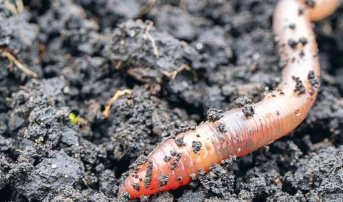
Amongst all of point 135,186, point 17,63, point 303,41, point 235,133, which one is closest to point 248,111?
point 235,133

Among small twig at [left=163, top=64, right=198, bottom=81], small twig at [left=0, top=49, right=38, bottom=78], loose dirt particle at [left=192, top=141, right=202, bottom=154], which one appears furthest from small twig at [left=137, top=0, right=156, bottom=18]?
loose dirt particle at [left=192, top=141, right=202, bottom=154]

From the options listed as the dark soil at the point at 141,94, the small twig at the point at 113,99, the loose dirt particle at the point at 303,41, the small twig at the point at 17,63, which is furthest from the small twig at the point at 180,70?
the small twig at the point at 17,63

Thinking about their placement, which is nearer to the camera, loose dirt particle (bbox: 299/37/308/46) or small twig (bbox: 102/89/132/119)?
small twig (bbox: 102/89/132/119)

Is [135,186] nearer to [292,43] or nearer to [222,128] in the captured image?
[222,128]

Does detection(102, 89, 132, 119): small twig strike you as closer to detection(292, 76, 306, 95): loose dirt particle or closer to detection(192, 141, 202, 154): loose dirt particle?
detection(192, 141, 202, 154): loose dirt particle

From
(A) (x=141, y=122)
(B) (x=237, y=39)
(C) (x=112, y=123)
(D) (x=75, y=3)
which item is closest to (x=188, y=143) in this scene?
(A) (x=141, y=122)

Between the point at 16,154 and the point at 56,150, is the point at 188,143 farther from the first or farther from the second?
the point at 16,154
